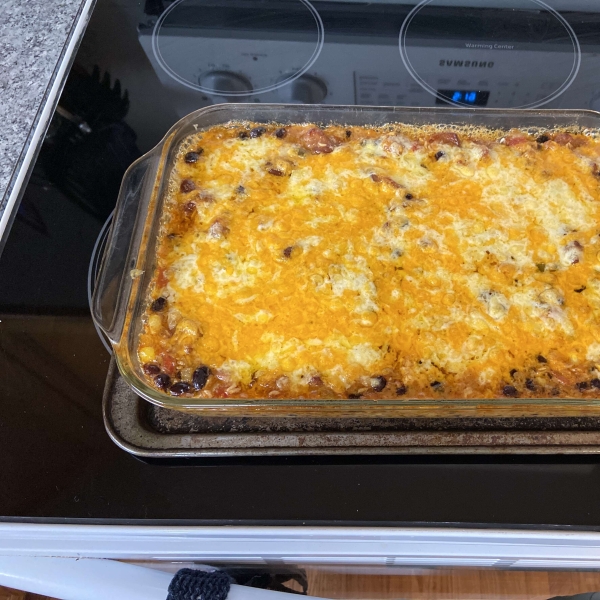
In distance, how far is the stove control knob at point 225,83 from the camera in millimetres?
1902

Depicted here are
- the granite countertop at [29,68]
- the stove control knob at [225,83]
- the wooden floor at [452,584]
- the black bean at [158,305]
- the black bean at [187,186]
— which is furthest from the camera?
the stove control knob at [225,83]

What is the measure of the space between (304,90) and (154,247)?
34.2 inches

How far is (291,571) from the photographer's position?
1320 millimetres

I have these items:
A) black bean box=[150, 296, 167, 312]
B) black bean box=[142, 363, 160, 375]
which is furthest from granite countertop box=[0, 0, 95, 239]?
black bean box=[142, 363, 160, 375]

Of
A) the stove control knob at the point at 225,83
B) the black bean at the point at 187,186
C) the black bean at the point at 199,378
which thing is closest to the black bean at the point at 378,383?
the black bean at the point at 199,378

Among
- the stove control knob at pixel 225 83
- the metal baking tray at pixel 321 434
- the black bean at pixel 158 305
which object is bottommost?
the metal baking tray at pixel 321 434

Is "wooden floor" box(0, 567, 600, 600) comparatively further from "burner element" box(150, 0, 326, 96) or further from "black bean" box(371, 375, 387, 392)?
"burner element" box(150, 0, 326, 96)

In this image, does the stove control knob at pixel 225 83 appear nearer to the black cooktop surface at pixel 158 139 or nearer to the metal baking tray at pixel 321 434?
the black cooktop surface at pixel 158 139

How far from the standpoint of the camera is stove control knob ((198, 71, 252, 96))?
190 cm

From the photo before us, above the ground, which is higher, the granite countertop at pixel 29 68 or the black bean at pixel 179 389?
the granite countertop at pixel 29 68

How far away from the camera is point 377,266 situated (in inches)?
59.6

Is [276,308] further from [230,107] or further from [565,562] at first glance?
[565,562]

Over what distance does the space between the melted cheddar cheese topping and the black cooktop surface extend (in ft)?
0.69

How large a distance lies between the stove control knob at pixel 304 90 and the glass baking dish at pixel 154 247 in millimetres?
181
